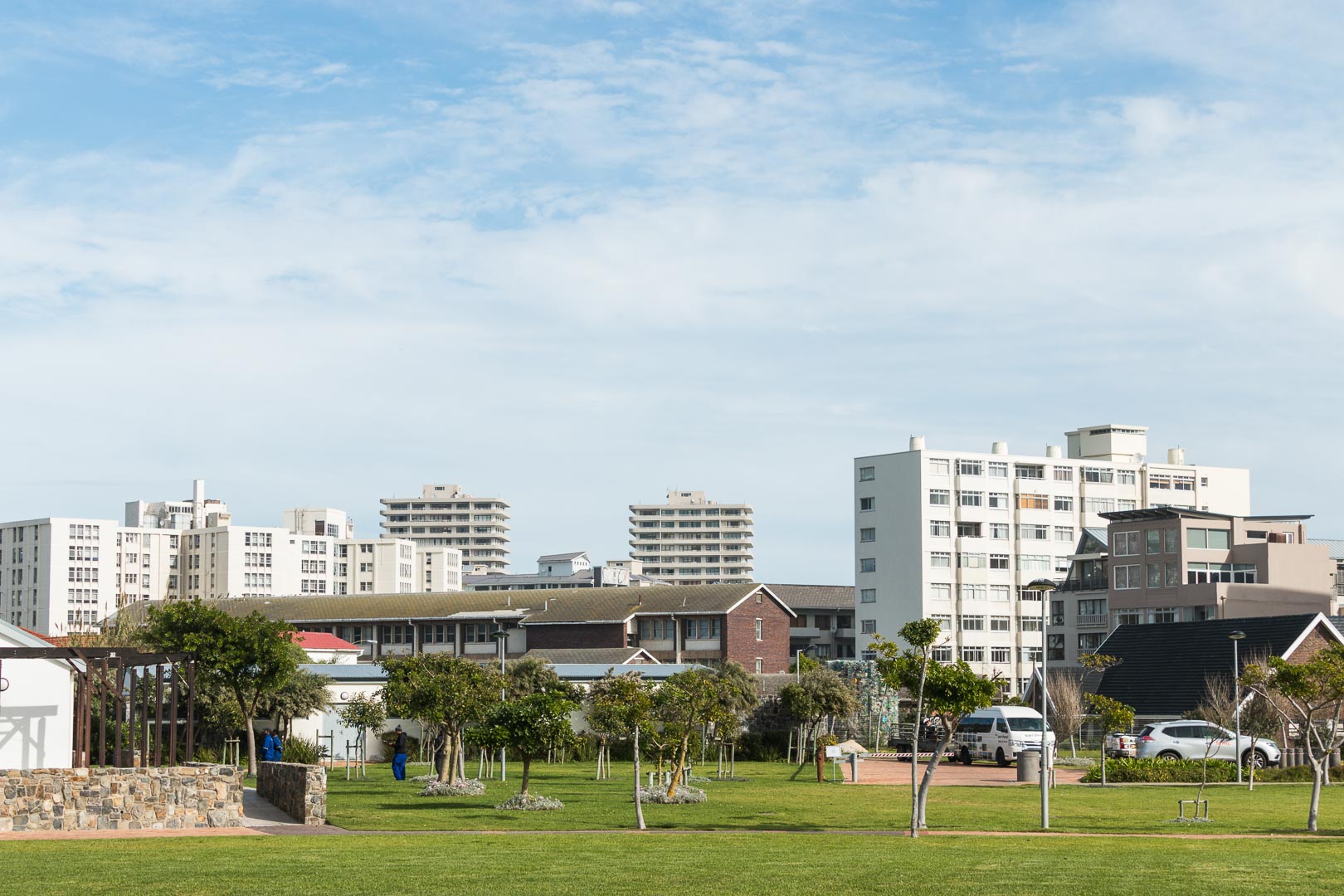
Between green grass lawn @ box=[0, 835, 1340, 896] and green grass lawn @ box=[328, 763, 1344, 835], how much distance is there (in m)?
2.64

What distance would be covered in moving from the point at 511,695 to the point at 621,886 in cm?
3845

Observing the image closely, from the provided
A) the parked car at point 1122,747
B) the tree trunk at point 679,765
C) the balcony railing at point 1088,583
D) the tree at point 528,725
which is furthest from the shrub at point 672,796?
the balcony railing at point 1088,583

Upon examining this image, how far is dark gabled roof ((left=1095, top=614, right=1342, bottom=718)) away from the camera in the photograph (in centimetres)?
5591

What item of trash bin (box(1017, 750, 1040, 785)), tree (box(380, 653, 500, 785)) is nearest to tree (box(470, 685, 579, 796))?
tree (box(380, 653, 500, 785))

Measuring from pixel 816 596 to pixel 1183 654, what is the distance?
6159 cm

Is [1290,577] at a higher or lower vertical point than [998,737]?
higher

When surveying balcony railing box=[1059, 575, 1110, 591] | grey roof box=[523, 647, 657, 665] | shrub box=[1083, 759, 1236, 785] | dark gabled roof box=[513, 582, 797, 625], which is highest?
balcony railing box=[1059, 575, 1110, 591]

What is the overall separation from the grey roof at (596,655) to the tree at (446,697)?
3653 cm

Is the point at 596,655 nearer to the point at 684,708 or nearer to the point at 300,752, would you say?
the point at 300,752

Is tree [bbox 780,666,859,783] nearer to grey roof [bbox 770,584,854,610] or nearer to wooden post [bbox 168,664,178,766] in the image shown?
wooden post [bbox 168,664,178,766]

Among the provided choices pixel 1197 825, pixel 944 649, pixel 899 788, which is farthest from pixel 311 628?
pixel 1197 825

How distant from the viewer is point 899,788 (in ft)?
128

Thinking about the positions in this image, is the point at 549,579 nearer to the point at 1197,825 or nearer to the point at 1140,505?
the point at 1140,505

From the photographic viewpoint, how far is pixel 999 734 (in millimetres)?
49312
